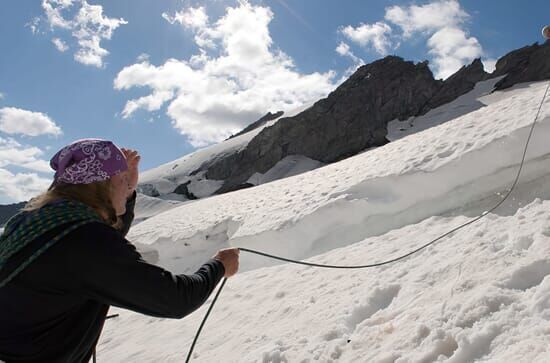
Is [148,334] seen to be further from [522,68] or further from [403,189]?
[522,68]

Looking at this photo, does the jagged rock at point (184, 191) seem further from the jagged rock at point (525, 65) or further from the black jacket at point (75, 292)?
the black jacket at point (75, 292)

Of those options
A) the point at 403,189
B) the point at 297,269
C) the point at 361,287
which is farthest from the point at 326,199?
the point at 361,287

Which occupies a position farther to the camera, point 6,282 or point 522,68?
point 522,68

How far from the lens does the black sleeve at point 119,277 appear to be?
1.46 metres

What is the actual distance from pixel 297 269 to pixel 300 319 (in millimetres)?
1936

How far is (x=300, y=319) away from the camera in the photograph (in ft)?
15.0

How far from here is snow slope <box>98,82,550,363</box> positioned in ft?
10.1

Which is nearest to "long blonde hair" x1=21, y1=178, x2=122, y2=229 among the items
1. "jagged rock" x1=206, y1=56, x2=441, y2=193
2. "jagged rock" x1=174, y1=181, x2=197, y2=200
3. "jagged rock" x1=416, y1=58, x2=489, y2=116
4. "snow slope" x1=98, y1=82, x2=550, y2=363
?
"snow slope" x1=98, y1=82, x2=550, y2=363

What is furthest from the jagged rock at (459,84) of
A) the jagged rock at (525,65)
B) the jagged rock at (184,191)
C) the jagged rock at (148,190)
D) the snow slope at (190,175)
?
the jagged rock at (148,190)

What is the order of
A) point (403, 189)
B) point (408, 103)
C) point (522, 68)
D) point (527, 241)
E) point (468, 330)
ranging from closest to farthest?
point (468, 330)
point (527, 241)
point (403, 189)
point (522, 68)
point (408, 103)

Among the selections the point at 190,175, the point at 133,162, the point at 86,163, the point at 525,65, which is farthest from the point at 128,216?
the point at 190,175

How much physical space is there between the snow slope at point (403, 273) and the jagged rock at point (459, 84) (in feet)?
152

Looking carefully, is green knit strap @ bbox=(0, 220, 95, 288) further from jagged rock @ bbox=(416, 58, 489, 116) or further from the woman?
jagged rock @ bbox=(416, 58, 489, 116)

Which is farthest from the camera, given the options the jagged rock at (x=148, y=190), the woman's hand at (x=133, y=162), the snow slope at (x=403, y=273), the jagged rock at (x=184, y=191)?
the jagged rock at (x=148, y=190)
